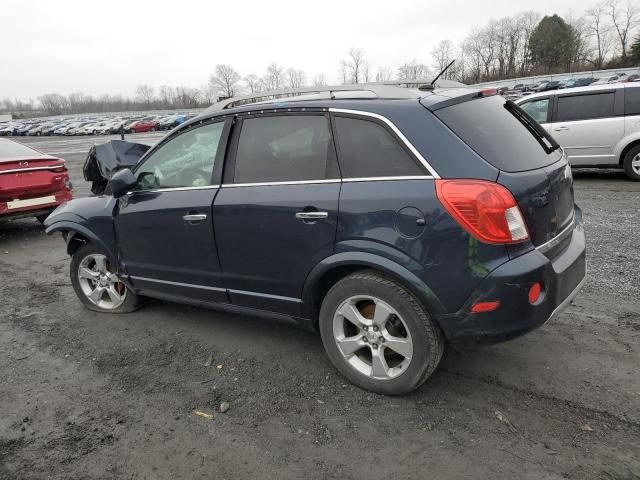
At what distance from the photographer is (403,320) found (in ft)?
9.18

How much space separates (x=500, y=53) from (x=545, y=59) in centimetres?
1175

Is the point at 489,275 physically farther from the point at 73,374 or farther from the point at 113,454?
the point at 73,374

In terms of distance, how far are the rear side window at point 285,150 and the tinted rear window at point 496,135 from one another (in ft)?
2.41

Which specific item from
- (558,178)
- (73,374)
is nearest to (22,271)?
(73,374)

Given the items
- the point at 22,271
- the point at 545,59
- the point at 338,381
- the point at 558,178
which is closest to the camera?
the point at 558,178

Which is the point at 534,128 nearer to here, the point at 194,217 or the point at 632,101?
the point at 194,217

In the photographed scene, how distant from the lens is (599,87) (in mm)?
9258

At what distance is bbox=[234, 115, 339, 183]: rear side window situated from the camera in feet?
10.1

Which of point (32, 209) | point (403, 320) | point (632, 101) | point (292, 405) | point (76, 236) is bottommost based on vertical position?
point (292, 405)

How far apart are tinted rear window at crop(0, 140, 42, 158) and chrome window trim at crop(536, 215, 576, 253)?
7787 millimetres

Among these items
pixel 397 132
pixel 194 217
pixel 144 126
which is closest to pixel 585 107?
pixel 397 132

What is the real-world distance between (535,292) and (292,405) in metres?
1.55

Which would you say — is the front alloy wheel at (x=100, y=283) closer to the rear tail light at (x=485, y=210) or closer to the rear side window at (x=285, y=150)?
the rear side window at (x=285, y=150)

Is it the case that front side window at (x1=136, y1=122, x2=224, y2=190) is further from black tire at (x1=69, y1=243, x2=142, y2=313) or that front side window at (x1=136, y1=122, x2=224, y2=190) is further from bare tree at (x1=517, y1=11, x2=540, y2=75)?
bare tree at (x1=517, y1=11, x2=540, y2=75)
